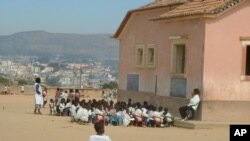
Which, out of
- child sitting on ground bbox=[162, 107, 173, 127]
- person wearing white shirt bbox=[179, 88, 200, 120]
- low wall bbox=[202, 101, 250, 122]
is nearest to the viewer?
person wearing white shirt bbox=[179, 88, 200, 120]

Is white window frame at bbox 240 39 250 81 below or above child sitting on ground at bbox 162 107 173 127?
above

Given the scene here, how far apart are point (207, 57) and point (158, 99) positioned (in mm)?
4449

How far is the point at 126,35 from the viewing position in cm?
3177

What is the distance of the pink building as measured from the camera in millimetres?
22766

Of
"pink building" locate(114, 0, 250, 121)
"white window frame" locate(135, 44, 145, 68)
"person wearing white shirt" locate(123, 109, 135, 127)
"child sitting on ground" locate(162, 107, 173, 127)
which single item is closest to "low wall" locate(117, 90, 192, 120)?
"pink building" locate(114, 0, 250, 121)

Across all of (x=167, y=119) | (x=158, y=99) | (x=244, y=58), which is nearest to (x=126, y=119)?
(x=167, y=119)

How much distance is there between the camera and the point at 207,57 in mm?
22766

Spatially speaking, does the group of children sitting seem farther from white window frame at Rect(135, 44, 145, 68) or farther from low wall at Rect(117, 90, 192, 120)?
white window frame at Rect(135, 44, 145, 68)

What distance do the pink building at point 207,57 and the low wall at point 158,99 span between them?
0.13 feet

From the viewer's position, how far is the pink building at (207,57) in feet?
74.7

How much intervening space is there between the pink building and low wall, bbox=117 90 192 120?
4 centimetres

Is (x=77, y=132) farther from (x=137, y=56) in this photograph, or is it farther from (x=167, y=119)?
(x=137, y=56)

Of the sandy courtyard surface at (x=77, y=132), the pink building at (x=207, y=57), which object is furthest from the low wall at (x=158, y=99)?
the sandy courtyard surface at (x=77, y=132)

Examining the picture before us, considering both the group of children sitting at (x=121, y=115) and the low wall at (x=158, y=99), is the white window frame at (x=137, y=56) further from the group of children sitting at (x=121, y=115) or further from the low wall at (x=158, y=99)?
the group of children sitting at (x=121, y=115)
